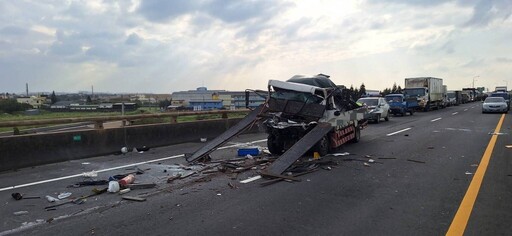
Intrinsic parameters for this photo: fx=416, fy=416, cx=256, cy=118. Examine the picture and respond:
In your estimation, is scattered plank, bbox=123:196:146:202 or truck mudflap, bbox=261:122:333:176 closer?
scattered plank, bbox=123:196:146:202

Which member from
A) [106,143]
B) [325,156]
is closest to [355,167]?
[325,156]

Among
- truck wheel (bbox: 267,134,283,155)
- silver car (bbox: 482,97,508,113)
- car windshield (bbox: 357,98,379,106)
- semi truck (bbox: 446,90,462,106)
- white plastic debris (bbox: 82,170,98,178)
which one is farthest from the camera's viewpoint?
semi truck (bbox: 446,90,462,106)

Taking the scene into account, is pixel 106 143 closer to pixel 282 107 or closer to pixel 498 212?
pixel 282 107

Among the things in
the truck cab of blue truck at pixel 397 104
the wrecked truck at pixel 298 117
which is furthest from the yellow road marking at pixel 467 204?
the truck cab of blue truck at pixel 397 104

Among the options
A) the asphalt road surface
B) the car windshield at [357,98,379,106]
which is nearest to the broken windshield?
the asphalt road surface

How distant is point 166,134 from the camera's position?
1440 centimetres

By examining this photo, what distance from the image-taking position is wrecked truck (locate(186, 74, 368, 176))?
433 inches

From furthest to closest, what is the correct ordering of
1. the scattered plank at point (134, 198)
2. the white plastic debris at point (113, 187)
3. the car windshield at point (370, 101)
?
the car windshield at point (370, 101), the white plastic debris at point (113, 187), the scattered plank at point (134, 198)

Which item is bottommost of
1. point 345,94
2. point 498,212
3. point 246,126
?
point 498,212

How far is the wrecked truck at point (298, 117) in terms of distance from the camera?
36.1 feet

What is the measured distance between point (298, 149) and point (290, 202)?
3374 mm

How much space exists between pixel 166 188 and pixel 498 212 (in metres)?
5.29

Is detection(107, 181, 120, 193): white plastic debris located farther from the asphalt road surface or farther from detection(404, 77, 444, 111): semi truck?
detection(404, 77, 444, 111): semi truck

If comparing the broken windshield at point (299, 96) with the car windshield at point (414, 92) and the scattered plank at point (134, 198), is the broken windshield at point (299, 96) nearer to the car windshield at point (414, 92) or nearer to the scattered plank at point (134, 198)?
the scattered plank at point (134, 198)
